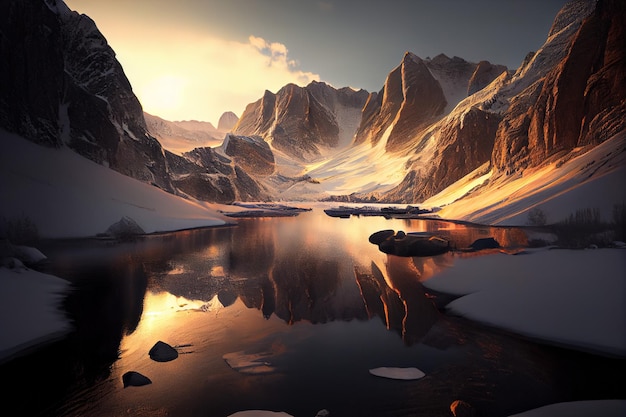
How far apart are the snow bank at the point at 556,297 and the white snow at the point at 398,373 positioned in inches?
127

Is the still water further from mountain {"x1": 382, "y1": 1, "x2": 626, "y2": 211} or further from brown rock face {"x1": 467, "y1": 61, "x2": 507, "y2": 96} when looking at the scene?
brown rock face {"x1": 467, "y1": 61, "x2": 507, "y2": 96}

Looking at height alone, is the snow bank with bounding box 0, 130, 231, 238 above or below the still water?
above

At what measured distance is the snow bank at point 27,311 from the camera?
7.10 metres

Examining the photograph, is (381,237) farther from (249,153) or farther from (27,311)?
(249,153)

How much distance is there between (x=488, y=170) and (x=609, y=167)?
94.3 ft

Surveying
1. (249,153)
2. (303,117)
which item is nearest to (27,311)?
(249,153)

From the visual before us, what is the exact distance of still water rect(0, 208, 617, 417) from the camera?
524cm

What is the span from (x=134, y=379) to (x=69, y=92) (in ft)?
111

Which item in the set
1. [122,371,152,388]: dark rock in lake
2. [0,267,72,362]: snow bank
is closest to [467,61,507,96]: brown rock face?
[0,267,72,362]: snow bank

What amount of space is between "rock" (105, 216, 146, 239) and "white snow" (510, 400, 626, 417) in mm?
24811

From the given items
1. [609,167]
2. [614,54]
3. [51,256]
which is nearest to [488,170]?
[614,54]

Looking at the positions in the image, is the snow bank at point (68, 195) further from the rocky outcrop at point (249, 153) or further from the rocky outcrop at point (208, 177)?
the rocky outcrop at point (249, 153)

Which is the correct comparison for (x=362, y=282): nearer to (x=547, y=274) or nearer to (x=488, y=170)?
(x=547, y=274)

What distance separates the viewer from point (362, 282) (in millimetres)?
12531
